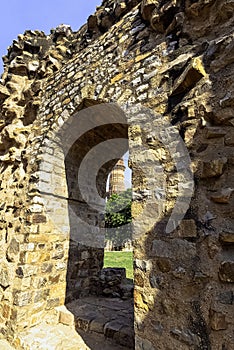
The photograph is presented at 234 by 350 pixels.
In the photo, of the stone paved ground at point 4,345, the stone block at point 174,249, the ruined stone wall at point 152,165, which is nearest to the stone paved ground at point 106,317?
the ruined stone wall at point 152,165

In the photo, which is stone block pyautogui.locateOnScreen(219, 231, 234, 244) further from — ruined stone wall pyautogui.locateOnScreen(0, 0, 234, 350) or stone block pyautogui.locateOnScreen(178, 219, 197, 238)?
stone block pyautogui.locateOnScreen(178, 219, 197, 238)

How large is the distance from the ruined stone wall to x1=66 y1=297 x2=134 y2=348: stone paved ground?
1.19 feet

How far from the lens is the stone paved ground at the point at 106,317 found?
237cm

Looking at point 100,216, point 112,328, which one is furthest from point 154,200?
point 100,216

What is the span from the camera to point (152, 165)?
190 centimetres

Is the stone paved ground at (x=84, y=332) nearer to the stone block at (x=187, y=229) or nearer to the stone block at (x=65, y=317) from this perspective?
the stone block at (x=65, y=317)

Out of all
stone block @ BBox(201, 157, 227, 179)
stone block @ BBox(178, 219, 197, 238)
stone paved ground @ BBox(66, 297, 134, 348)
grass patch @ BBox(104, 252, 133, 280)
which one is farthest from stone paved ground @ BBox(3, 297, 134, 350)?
grass patch @ BBox(104, 252, 133, 280)

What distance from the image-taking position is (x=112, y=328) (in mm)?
2432

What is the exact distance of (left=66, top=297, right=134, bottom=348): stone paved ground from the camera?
7.78ft

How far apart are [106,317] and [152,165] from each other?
2018mm

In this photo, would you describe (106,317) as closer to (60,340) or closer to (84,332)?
(84,332)

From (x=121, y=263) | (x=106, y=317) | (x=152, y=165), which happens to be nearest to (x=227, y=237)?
(x=152, y=165)

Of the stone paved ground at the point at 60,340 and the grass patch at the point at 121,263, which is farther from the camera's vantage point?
the grass patch at the point at 121,263

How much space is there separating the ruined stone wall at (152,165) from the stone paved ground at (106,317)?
1.19 ft
